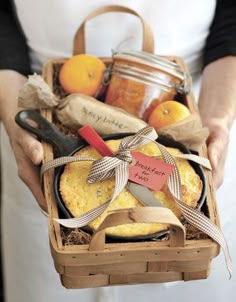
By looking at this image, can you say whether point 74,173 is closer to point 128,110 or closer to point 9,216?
point 128,110

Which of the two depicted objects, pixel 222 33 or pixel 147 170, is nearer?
pixel 147 170

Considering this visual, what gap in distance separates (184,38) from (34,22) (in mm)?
253

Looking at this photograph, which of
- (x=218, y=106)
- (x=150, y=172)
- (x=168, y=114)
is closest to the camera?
(x=150, y=172)

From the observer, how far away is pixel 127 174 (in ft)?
2.25

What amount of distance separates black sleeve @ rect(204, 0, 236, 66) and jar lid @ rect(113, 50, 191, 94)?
144 mm

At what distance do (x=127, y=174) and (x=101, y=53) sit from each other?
36cm

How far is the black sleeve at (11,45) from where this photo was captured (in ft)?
3.16

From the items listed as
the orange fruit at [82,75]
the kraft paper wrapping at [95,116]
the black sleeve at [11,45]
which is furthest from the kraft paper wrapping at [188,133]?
the black sleeve at [11,45]

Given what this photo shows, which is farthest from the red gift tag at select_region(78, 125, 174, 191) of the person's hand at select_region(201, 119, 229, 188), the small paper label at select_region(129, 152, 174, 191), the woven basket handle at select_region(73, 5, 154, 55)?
A: the woven basket handle at select_region(73, 5, 154, 55)

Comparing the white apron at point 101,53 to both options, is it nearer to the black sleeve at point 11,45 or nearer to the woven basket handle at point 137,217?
the black sleeve at point 11,45

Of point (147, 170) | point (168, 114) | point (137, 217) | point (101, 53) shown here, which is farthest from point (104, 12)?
point (137, 217)

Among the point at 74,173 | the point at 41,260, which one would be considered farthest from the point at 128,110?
the point at 41,260

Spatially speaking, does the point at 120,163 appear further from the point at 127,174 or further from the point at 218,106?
the point at 218,106

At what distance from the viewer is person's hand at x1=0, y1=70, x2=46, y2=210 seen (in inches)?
30.3
